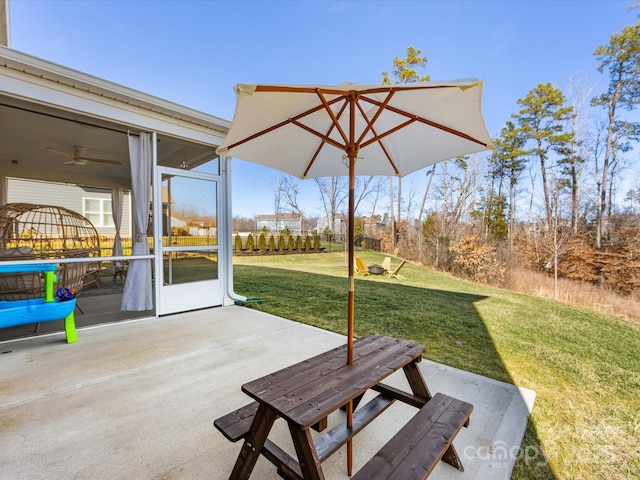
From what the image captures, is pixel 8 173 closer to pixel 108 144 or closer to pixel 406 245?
pixel 108 144

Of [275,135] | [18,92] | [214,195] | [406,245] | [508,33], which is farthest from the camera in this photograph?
[406,245]

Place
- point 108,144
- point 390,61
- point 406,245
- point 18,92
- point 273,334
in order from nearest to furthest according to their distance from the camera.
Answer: point 18,92, point 273,334, point 108,144, point 390,61, point 406,245

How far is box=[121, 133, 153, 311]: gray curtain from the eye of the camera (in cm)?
415

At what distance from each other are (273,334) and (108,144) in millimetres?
5115

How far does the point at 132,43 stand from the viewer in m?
8.09

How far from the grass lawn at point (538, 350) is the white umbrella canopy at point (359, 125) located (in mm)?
1999

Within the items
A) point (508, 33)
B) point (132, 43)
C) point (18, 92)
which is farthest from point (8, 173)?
point (508, 33)

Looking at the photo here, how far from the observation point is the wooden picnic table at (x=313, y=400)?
114cm

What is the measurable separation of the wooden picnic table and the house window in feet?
38.7

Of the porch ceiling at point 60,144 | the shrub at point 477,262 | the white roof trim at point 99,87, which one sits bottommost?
the shrub at point 477,262

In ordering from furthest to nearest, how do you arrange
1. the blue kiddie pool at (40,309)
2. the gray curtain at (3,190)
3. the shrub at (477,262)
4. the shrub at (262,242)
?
the shrub at (262,242) < the shrub at (477,262) < the gray curtain at (3,190) < the blue kiddie pool at (40,309)

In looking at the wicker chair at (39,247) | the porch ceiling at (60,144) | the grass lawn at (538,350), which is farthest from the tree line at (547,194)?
the wicker chair at (39,247)

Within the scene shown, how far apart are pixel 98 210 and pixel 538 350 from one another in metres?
13.0

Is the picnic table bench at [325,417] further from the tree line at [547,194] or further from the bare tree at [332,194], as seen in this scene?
the bare tree at [332,194]
